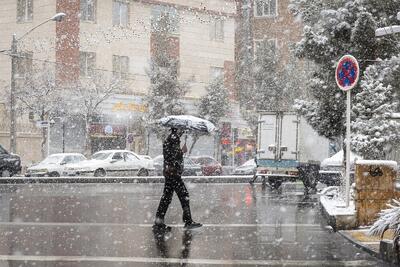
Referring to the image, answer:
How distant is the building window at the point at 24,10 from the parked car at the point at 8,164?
13.2 meters

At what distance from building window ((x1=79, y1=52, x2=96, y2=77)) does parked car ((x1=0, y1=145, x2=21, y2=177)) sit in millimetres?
11503

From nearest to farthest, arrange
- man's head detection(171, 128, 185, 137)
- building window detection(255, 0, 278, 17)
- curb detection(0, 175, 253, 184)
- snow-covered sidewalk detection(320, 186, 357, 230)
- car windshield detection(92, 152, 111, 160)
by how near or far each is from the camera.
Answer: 1. snow-covered sidewalk detection(320, 186, 357, 230)
2. man's head detection(171, 128, 185, 137)
3. curb detection(0, 175, 253, 184)
4. car windshield detection(92, 152, 111, 160)
5. building window detection(255, 0, 278, 17)

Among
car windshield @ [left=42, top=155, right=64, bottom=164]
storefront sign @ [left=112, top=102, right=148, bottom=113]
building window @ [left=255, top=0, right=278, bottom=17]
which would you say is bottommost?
car windshield @ [left=42, top=155, right=64, bottom=164]

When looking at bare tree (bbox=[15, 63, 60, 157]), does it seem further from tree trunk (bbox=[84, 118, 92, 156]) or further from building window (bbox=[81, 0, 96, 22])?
building window (bbox=[81, 0, 96, 22])

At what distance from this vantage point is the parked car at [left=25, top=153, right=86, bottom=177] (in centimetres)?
3076

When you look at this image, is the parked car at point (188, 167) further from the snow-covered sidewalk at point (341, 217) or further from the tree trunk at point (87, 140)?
the snow-covered sidewalk at point (341, 217)

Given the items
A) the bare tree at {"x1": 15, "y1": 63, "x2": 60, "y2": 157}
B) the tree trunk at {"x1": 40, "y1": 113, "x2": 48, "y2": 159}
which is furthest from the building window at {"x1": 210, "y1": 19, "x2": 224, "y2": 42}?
the tree trunk at {"x1": 40, "y1": 113, "x2": 48, "y2": 159}

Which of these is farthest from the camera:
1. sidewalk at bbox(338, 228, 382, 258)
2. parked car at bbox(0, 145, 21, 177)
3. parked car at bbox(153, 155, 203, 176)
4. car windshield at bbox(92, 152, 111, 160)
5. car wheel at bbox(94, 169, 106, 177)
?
parked car at bbox(153, 155, 203, 176)

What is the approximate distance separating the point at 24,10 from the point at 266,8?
77.5 ft

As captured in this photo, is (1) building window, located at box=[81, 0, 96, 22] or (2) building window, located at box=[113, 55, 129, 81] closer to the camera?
(1) building window, located at box=[81, 0, 96, 22]

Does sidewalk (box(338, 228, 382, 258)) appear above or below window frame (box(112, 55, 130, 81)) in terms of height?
below

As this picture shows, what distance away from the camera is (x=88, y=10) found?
40.2 meters

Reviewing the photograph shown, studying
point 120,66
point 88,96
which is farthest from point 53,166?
point 120,66

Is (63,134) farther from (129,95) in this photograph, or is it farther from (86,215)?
(86,215)
